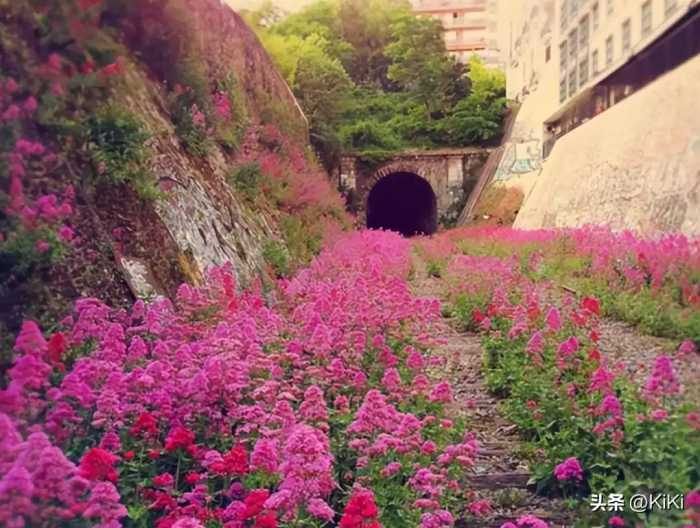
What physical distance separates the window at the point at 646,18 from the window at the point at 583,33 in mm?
4833

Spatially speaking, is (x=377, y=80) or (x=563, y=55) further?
(x=377, y=80)

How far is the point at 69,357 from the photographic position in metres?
3.52

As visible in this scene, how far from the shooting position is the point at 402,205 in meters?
35.4

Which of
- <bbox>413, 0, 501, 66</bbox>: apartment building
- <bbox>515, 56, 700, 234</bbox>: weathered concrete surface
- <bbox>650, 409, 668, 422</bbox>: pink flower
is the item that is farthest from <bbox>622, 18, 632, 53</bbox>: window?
<bbox>413, 0, 501, 66</bbox>: apartment building

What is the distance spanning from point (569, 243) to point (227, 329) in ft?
28.8

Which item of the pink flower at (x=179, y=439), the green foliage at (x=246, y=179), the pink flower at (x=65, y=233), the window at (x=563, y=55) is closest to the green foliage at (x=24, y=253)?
the pink flower at (x=65, y=233)

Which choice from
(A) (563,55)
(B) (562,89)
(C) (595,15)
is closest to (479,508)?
(C) (595,15)

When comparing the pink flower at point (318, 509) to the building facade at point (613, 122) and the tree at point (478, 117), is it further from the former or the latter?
the tree at point (478, 117)

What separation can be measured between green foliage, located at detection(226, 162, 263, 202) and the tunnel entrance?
21.0 meters

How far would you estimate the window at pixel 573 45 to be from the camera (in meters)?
21.3

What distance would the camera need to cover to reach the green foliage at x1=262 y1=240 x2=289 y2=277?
8578 mm

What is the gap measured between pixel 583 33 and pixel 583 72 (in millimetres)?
1139

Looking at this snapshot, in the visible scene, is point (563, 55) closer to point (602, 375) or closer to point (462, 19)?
point (602, 375)

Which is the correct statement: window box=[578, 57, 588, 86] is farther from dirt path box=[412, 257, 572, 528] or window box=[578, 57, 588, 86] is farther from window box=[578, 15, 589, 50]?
dirt path box=[412, 257, 572, 528]
